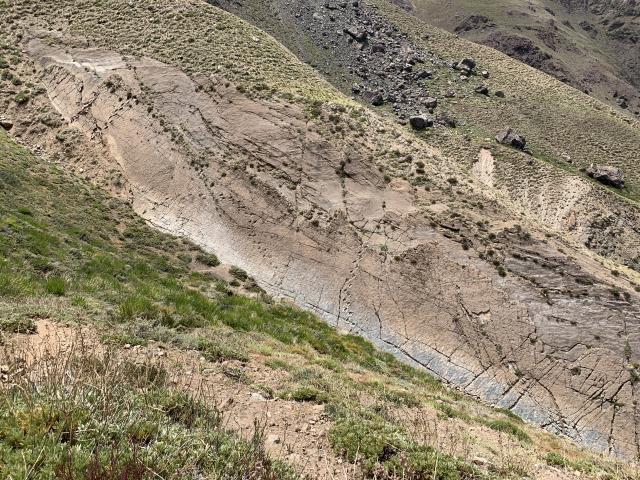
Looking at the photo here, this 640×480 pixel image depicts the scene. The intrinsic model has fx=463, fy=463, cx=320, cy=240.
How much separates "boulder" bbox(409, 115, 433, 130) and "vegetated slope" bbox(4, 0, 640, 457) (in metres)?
15.3

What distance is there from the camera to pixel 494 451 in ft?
29.6

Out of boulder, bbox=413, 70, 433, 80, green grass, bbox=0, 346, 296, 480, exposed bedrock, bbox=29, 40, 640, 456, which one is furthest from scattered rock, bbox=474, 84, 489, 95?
green grass, bbox=0, 346, 296, 480

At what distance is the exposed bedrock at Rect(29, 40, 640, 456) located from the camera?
64.8 feet

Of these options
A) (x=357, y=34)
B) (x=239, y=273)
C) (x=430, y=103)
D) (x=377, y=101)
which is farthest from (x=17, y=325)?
(x=357, y=34)

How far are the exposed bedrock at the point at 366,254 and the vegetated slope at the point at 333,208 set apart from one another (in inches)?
3.3

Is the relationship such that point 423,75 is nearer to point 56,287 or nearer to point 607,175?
point 607,175

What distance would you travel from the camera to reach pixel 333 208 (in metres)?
24.6

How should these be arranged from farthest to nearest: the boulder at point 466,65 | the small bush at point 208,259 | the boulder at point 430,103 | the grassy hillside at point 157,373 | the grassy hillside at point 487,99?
the boulder at point 466,65
the boulder at point 430,103
the grassy hillside at point 487,99
the small bush at point 208,259
the grassy hillside at point 157,373

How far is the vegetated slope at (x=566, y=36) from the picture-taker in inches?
5153

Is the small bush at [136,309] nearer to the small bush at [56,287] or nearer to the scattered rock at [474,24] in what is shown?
the small bush at [56,287]

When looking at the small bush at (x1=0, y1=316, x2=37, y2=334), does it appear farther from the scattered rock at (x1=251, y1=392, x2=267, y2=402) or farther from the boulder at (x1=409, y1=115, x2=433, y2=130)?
the boulder at (x1=409, y1=115, x2=433, y2=130)

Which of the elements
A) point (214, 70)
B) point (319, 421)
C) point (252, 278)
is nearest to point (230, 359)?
point (319, 421)

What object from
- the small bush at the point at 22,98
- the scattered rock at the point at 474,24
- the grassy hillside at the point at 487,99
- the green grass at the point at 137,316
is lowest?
the green grass at the point at 137,316

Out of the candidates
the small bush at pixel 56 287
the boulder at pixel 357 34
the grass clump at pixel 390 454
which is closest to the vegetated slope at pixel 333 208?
the small bush at pixel 56 287
